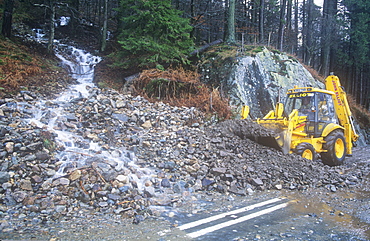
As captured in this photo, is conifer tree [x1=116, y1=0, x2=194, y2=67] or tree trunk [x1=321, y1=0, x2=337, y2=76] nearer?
conifer tree [x1=116, y1=0, x2=194, y2=67]

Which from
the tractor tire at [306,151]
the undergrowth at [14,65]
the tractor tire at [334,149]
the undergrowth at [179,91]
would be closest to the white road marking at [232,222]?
the tractor tire at [306,151]

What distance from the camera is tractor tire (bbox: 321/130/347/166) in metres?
9.36

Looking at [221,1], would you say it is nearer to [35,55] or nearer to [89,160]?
[35,55]

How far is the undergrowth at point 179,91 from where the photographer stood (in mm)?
10664

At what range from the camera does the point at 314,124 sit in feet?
31.2

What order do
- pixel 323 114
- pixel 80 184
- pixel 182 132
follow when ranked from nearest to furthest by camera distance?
pixel 80 184 < pixel 182 132 < pixel 323 114

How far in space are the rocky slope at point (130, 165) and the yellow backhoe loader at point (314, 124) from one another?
0.72m

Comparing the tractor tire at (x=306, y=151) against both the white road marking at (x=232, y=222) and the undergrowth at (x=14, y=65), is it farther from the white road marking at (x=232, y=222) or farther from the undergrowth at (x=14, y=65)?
the undergrowth at (x=14, y=65)

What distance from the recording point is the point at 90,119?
27.7 ft

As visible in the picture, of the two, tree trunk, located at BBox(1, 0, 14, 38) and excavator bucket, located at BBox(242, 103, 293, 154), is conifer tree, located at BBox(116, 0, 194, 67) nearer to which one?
excavator bucket, located at BBox(242, 103, 293, 154)

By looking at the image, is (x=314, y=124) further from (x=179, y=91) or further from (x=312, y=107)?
(x=179, y=91)

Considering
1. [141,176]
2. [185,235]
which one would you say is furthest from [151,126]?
[185,235]

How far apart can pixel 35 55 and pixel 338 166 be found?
47.8ft

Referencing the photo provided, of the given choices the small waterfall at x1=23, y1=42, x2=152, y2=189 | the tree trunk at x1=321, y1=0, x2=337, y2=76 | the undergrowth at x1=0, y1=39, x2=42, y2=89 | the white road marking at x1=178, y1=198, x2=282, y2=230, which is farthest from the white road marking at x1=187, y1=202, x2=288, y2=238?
the tree trunk at x1=321, y1=0, x2=337, y2=76
